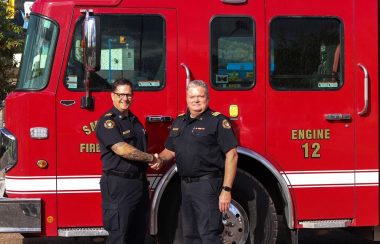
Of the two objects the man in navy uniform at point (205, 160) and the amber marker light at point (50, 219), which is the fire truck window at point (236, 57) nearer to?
the man in navy uniform at point (205, 160)

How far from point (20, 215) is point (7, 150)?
0.61 m

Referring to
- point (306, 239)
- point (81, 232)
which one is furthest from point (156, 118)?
point (306, 239)

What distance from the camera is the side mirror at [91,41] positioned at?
4.43 metres

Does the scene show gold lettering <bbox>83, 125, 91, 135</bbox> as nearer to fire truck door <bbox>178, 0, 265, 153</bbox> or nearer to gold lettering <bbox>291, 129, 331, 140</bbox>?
fire truck door <bbox>178, 0, 265, 153</bbox>

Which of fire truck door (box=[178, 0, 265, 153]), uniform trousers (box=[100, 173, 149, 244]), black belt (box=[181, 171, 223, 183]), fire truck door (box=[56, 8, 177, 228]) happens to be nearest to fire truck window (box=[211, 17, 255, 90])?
fire truck door (box=[178, 0, 265, 153])

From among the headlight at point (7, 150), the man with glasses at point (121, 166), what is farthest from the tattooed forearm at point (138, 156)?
the headlight at point (7, 150)

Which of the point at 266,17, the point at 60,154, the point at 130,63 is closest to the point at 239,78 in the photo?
the point at 266,17

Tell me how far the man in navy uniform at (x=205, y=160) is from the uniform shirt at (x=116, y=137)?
331mm

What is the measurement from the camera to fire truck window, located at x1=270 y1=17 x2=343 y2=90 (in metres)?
5.08

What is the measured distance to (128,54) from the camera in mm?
4918

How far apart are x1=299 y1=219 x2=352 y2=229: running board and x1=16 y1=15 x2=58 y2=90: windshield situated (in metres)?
2.67

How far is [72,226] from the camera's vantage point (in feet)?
16.0

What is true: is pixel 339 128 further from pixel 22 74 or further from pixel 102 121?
pixel 22 74

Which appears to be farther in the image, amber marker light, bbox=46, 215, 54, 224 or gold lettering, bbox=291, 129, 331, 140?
gold lettering, bbox=291, 129, 331, 140
